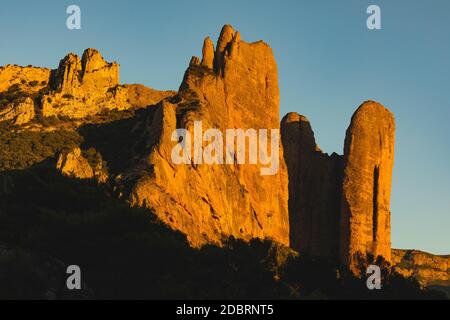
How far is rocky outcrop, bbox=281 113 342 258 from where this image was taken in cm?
10931

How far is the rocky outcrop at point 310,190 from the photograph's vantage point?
359 feet

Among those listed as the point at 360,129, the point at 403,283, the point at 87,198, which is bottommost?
the point at 403,283

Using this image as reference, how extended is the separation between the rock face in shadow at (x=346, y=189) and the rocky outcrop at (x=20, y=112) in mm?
26693

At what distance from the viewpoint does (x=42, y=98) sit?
97625mm

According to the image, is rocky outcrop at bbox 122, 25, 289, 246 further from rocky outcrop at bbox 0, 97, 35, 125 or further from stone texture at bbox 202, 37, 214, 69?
rocky outcrop at bbox 0, 97, 35, 125

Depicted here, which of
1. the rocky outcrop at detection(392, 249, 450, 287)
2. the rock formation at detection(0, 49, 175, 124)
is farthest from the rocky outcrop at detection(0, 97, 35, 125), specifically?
the rocky outcrop at detection(392, 249, 450, 287)

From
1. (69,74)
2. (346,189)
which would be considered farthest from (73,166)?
(346,189)

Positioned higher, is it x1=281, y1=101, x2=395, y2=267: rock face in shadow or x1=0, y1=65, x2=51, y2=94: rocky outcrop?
x1=0, y1=65, x2=51, y2=94: rocky outcrop

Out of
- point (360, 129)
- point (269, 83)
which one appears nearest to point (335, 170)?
point (360, 129)

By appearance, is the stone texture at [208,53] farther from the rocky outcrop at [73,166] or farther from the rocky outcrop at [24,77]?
the rocky outcrop at [73,166]

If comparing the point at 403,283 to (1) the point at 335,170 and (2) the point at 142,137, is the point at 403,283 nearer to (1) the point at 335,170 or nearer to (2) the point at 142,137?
(1) the point at 335,170

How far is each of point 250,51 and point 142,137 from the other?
1783 cm

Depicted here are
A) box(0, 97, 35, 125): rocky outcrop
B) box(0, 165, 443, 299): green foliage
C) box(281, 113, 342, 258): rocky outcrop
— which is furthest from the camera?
box(281, 113, 342, 258): rocky outcrop

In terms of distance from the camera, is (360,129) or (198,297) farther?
(360,129)
